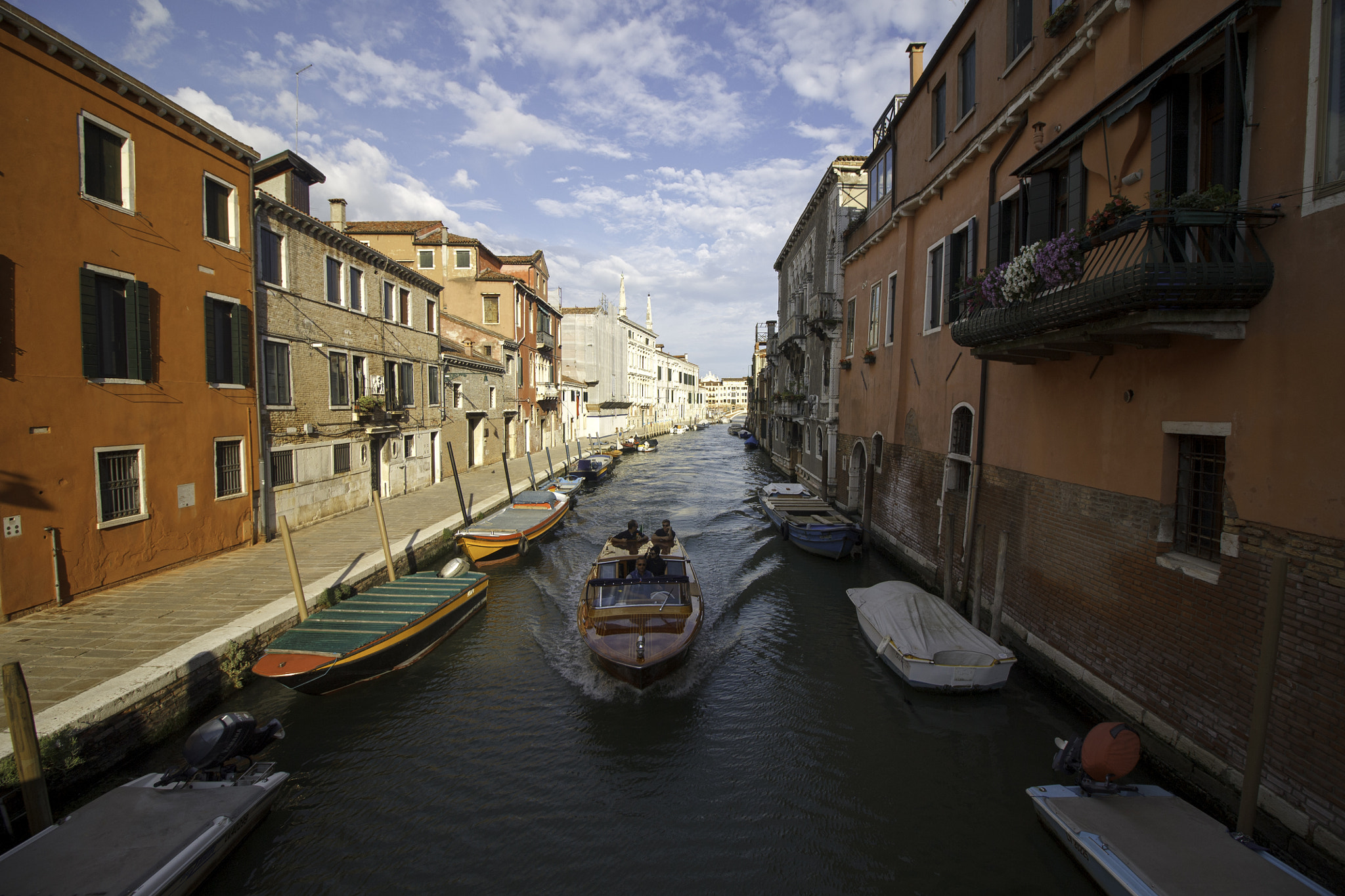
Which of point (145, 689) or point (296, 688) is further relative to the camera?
point (296, 688)

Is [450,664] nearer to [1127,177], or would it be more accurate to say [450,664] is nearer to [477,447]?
[1127,177]

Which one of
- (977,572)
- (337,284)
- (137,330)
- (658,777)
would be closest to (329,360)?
(337,284)

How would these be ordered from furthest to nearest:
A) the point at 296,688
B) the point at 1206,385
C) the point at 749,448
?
the point at 749,448 < the point at 296,688 < the point at 1206,385

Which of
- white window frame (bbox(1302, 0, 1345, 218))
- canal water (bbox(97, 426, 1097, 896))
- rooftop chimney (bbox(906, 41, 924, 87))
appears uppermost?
rooftop chimney (bbox(906, 41, 924, 87))

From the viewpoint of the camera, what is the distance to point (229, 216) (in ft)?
41.0

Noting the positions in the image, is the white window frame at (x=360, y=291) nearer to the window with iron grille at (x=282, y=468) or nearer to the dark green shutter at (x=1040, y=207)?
the window with iron grille at (x=282, y=468)

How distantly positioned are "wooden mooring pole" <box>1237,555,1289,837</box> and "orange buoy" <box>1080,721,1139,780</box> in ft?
2.31

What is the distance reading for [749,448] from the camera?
52.3 m

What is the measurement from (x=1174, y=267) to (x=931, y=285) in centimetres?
839

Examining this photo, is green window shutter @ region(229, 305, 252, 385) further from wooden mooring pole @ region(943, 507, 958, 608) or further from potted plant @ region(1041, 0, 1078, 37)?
potted plant @ region(1041, 0, 1078, 37)

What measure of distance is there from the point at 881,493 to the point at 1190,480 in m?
9.87

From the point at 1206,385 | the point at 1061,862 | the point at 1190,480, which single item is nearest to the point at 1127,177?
the point at 1206,385

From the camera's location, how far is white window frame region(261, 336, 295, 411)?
44.4 feet

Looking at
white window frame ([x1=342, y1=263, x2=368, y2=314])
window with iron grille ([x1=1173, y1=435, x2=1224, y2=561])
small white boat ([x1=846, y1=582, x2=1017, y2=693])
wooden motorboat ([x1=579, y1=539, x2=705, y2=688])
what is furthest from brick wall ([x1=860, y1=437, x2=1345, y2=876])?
white window frame ([x1=342, y1=263, x2=368, y2=314])
